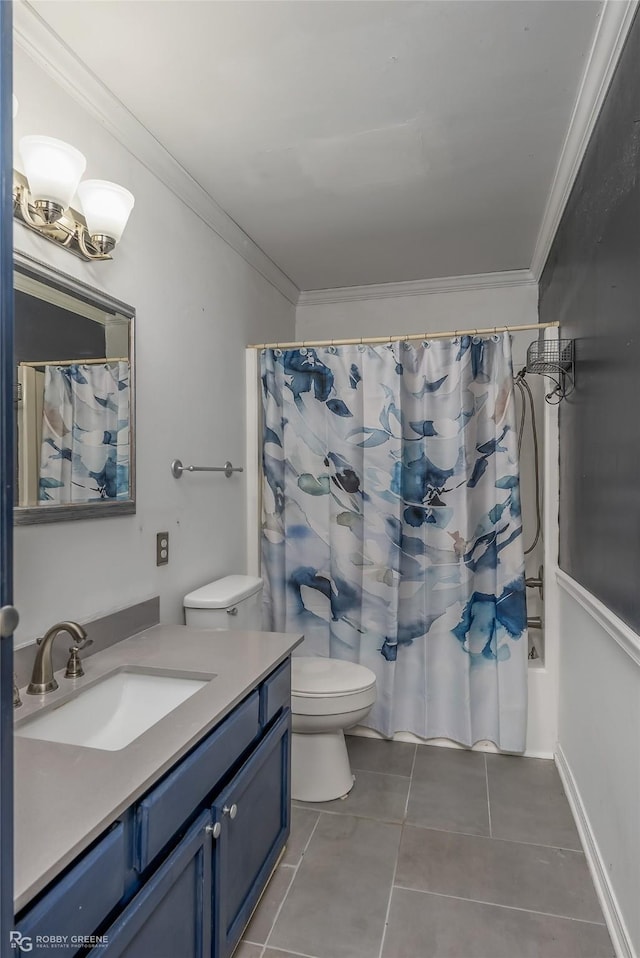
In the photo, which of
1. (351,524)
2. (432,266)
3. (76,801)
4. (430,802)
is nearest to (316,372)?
(351,524)

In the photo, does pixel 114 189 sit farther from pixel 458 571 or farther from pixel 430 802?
pixel 430 802

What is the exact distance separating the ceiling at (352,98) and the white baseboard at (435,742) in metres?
2.37

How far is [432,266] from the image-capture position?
3176 millimetres

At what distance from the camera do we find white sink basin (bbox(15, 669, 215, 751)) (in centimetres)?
137

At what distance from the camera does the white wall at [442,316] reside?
126 inches

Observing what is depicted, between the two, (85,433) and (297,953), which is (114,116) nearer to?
(85,433)

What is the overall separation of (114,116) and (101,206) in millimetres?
420

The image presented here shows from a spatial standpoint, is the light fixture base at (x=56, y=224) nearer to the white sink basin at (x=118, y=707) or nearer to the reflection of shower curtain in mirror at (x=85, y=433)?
the reflection of shower curtain in mirror at (x=85, y=433)

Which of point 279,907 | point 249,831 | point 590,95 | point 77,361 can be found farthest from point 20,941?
point 590,95

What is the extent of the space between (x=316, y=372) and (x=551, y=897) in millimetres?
2155

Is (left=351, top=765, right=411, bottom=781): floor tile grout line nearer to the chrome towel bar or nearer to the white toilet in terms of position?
the white toilet

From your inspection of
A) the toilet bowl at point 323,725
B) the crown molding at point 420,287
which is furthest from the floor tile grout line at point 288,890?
the crown molding at point 420,287

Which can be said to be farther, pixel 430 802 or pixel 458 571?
pixel 458 571

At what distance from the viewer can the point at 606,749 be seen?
1701 millimetres
